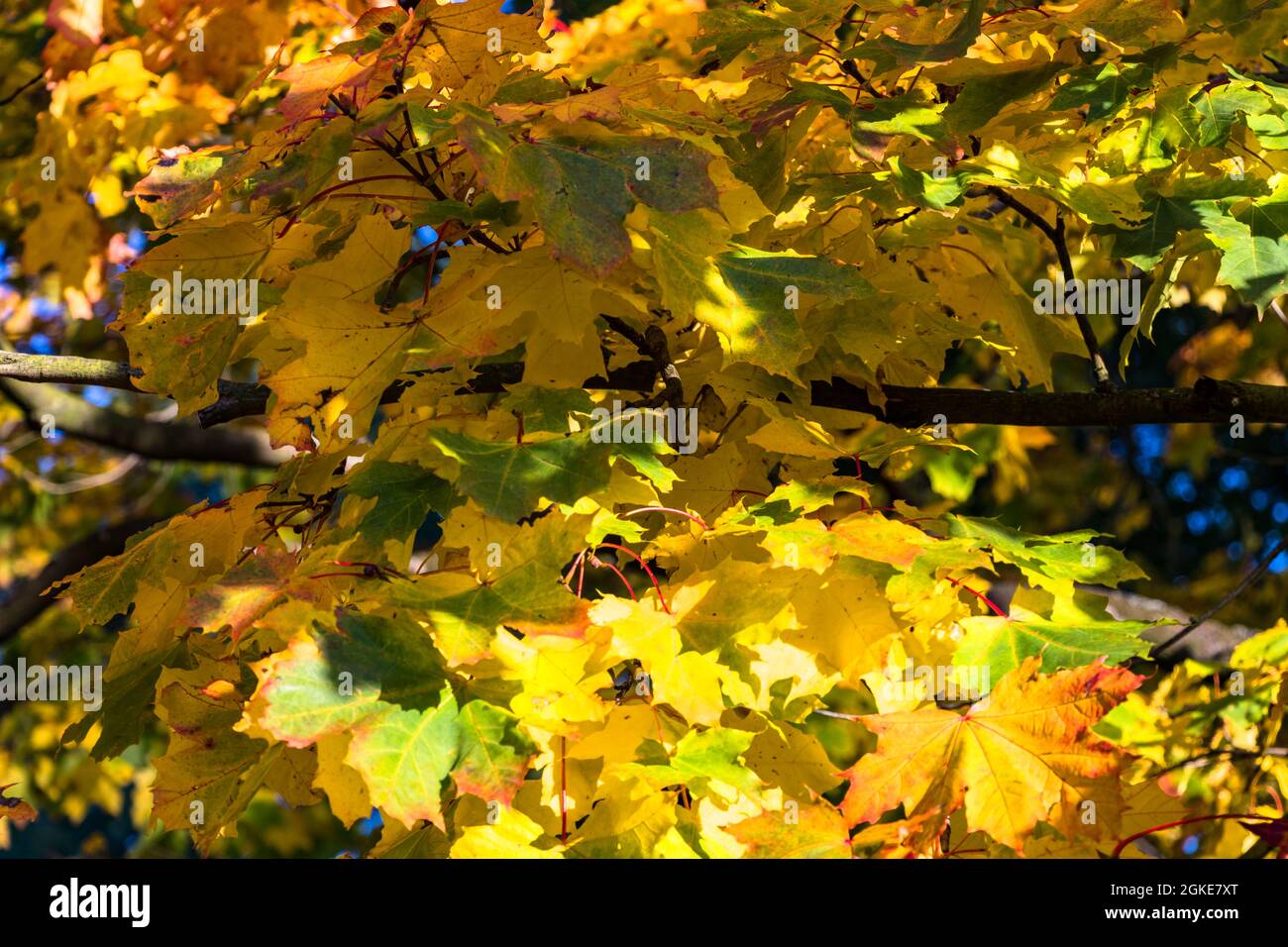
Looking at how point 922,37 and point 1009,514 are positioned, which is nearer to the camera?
point 922,37

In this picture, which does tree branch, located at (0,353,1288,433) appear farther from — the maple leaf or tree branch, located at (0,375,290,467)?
tree branch, located at (0,375,290,467)

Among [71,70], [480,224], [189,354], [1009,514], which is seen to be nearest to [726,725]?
[480,224]

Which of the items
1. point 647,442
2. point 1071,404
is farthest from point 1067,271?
point 647,442

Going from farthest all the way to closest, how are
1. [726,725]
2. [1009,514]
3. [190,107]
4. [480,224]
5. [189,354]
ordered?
[1009,514] < [190,107] < [189,354] < [480,224] < [726,725]

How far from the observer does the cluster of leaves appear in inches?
53.6

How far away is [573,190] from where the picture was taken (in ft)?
4.80

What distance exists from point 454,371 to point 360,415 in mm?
139

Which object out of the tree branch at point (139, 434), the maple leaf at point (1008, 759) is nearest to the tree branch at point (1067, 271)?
the maple leaf at point (1008, 759)

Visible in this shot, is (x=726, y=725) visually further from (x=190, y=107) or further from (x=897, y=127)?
(x=190, y=107)

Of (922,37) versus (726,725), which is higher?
(922,37)

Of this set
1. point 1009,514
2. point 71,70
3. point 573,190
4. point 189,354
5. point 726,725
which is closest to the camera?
point 573,190

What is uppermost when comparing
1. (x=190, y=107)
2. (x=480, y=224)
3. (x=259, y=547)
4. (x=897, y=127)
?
(x=190, y=107)

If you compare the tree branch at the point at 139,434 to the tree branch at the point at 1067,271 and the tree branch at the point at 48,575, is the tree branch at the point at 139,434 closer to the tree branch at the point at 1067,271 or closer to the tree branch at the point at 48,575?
the tree branch at the point at 48,575

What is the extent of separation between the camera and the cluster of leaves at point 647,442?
1361 mm
